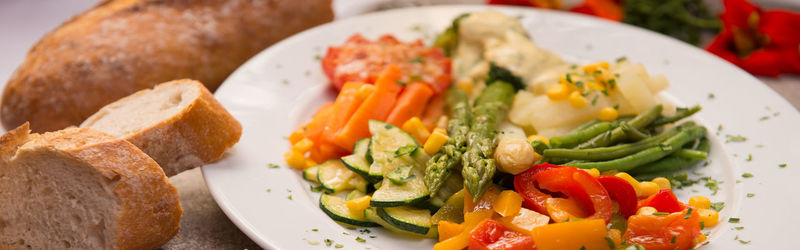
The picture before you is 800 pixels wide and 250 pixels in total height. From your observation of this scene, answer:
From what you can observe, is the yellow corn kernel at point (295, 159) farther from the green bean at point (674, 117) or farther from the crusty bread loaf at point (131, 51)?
the green bean at point (674, 117)

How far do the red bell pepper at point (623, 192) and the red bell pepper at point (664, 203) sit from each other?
0.29ft

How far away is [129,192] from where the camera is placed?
12.0 feet

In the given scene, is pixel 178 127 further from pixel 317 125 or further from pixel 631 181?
pixel 631 181

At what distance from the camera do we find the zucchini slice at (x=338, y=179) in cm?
436

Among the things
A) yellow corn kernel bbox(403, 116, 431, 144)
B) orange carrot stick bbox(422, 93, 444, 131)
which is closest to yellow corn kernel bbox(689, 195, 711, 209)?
yellow corn kernel bbox(403, 116, 431, 144)

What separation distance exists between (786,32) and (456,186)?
165 inches

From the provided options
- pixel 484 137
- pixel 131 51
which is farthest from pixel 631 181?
pixel 131 51

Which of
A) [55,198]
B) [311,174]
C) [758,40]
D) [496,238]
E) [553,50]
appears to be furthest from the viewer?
[758,40]

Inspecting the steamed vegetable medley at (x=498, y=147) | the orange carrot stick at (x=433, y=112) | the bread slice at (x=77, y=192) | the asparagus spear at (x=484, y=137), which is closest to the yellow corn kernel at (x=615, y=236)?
the steamed vegetable medley at (x=498, y=147)

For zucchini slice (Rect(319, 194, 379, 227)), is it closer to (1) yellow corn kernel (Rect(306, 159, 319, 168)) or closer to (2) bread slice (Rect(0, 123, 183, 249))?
(1) yellow corn kernel (Rect(306, 159, 319, 168))

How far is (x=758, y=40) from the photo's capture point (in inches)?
262

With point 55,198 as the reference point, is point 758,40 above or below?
below

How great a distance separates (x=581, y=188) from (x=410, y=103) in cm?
168

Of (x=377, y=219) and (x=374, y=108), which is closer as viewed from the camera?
(x=377, y=219)
